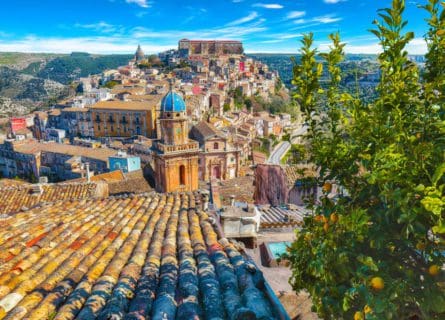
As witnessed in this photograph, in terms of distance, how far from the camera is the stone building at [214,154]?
3916cm

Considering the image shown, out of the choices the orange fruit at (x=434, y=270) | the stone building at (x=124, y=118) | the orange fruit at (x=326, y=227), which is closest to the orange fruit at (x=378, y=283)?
the orange fruit at (x=434, y=270)

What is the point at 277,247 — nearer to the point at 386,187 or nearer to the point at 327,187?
the point at 327,187

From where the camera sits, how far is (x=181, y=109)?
2225cm

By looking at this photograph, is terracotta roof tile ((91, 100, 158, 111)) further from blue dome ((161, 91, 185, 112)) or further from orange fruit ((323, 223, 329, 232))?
orange fruit ((323, 223, 329, 232))

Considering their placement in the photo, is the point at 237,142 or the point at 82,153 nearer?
the point at 82,153

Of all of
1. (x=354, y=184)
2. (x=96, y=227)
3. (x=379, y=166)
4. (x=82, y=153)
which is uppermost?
(x=379, y=166)

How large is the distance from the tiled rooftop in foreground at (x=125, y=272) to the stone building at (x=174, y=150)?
49.2 ft

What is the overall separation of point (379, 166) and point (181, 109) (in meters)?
20.6

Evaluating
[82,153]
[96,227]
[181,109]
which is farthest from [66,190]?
[82,153]

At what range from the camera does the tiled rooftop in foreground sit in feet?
11.4

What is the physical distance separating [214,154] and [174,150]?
57.6 feet

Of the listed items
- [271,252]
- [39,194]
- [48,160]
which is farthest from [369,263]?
[48,160]

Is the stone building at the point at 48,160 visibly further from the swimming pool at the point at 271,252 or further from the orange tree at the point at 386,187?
the orange tree at the point at 386,187

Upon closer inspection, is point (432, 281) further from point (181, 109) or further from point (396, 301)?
point (181, 109)
